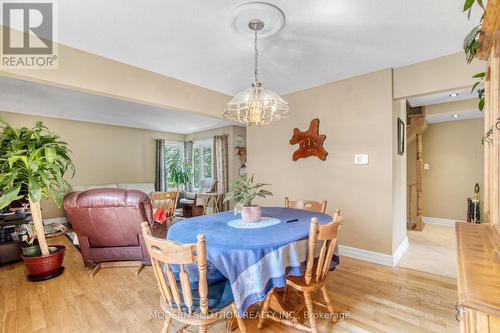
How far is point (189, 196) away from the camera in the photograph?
6.34 metres

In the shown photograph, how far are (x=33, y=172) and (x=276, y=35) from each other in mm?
2763

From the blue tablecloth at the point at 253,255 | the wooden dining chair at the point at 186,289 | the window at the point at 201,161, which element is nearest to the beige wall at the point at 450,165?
the blue tablecloth at the point at 253,255

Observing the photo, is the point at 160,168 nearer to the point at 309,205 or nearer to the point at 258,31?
the point at 309,205

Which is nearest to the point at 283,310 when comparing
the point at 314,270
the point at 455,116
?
the point at 314,270

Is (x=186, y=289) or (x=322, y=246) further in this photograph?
(x=322, y=246)

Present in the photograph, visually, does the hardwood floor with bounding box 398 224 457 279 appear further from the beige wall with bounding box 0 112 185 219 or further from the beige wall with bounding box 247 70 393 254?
the beige wall with bounding box 0 112 185 219

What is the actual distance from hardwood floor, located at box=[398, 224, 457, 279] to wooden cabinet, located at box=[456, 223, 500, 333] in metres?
2.34

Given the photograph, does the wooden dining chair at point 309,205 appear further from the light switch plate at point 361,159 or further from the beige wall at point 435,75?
the beige wall at point 435,75

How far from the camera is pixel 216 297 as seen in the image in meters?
1.41

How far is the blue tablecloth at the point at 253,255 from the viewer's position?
4.55 feet

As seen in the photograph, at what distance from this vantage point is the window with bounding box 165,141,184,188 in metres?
7.39

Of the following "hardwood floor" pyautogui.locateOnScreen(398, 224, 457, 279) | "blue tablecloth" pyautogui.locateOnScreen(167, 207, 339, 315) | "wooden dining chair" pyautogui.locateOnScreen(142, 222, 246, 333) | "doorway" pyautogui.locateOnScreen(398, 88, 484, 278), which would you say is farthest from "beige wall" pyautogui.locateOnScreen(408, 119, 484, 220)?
"wooden dining chair" pyautogui.locateOnScreen(142, 222, 246, 333)

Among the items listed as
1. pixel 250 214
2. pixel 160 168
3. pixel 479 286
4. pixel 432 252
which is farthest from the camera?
pixel 160 168

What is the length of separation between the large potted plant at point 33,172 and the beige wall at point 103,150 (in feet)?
11.4
